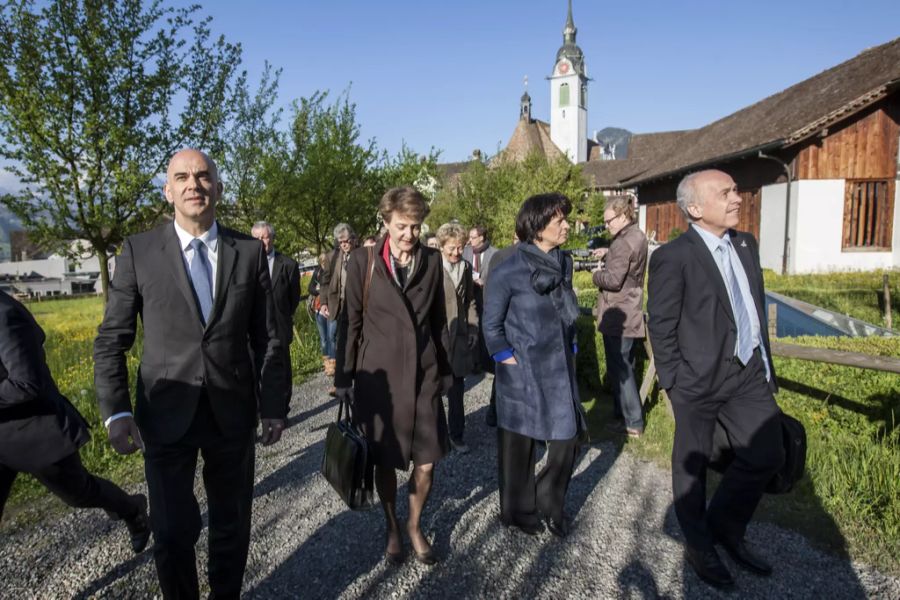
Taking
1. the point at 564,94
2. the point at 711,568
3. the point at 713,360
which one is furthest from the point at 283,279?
the point at 564,94

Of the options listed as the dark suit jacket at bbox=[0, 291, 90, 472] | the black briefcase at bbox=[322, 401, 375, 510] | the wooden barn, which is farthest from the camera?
the wooden barn

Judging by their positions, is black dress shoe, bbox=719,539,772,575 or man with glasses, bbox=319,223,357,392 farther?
man with glasses, bbox=319,223,357,392

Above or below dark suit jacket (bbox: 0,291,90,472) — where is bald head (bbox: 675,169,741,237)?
above

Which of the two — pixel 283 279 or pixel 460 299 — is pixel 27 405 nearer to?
pixel 460 299

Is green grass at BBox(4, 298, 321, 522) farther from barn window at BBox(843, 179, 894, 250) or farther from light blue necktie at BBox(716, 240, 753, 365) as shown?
barn window at BBox(843, 179, 894, 250)

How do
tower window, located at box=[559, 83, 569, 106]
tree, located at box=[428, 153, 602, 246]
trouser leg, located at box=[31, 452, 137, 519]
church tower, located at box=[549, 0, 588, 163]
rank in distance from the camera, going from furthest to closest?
tower window, located at box=[559, 83, 569, 106]
church tower, located at box=[549, 0, 588, 163]
tree, located at box=[428, 153, 602, 246]
trouser leg, located at box=[31, 452, 137, 519]

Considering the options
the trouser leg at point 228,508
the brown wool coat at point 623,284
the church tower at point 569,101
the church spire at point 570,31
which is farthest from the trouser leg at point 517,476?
the church spire at point 570,31

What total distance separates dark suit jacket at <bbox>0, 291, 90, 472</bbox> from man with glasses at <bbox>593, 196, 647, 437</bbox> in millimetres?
4206

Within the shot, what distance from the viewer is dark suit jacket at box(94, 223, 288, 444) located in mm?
2434

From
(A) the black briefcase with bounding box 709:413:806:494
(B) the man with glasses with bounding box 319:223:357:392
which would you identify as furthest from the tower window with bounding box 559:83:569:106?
(A) the black briefcase with bounding box 709:413:806:494

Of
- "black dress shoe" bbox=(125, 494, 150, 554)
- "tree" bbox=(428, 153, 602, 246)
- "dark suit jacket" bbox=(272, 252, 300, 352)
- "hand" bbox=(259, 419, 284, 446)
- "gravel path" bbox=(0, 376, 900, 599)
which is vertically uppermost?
"tree" bbox=(428, 153, 602, 246)

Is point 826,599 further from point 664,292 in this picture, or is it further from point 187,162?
point 187,162

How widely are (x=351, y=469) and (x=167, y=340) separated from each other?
1172 millimetres

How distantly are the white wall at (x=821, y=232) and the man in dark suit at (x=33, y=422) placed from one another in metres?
20.0
